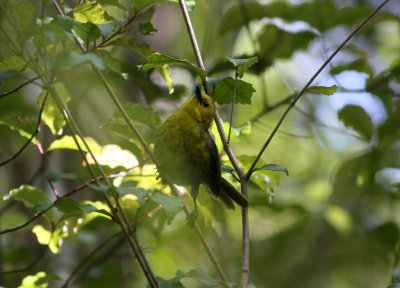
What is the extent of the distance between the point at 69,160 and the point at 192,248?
1.29 metres

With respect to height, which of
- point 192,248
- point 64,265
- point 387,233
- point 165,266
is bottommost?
point 165,266

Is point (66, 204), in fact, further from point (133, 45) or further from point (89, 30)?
point (133, 45)

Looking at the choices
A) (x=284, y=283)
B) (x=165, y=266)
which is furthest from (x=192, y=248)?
(x=284, y=283)

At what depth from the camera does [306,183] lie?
5273 mm

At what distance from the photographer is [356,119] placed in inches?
108

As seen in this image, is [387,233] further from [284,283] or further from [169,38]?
[169,38]

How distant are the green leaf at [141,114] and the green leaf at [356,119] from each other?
1.18m

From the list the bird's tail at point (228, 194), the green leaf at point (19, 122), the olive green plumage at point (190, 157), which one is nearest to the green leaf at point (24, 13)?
the green leaf at point (19, 122)

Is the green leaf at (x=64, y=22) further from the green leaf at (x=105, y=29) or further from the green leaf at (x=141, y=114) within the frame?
the green leaf at (x=141, y=114)

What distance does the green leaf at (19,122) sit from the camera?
6.19 feet

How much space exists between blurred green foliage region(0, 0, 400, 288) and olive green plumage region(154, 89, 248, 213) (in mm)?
81

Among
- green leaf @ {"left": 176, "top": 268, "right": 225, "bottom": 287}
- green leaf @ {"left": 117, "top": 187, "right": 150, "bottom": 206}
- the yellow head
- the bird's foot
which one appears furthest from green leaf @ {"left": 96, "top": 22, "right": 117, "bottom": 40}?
the yellow head

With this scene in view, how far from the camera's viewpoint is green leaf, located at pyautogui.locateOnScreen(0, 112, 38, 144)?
1.89 m

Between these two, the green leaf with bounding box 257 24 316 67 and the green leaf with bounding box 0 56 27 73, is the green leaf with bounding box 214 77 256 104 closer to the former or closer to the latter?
the green leaf with bounding box 0 56 27 73
